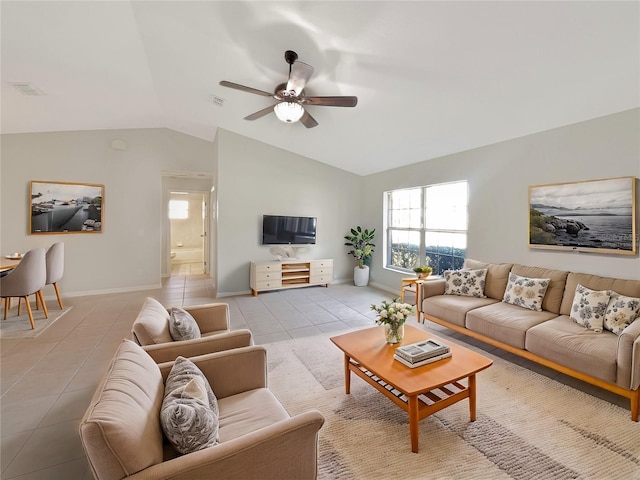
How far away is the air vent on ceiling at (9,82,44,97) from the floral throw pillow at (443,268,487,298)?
18.6 feet

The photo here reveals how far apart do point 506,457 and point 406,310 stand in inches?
40.3

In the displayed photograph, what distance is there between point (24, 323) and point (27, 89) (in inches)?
116

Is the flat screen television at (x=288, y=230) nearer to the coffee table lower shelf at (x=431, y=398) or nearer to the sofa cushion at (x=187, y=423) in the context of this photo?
the coffee table lower shelf at (x=431, y=398)

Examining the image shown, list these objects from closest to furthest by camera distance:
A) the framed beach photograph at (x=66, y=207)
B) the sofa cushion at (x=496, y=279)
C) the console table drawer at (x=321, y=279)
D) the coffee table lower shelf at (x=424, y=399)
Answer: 1. the coffee table lower shelf at (x=424, y=399)
2. the sofa cushion at (x=496, y=279)
3. the framed beach photograph at (x=66, y=207)
4. the console table drawer at (x=321, y=279)

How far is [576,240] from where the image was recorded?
122 inches

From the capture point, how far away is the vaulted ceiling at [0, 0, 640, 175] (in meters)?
2.19

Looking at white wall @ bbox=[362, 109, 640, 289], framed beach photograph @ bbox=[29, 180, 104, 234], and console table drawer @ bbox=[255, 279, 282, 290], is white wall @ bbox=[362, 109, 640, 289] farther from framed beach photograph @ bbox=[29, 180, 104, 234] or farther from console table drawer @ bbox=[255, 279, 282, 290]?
framed beach photograph @ bbox=[29, 180, 104, 234]

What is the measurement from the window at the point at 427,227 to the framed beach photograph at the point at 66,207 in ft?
18.0

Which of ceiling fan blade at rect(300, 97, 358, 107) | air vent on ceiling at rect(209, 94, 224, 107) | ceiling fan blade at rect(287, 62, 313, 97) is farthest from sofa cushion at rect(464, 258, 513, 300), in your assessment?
air vent on ceiling at rect(209, 94, 224, 107)

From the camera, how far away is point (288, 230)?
229 inches

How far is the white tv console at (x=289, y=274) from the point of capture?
5.33 metres

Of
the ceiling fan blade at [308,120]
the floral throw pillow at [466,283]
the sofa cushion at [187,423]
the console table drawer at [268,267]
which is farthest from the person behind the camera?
the console table drawer at [268,267]

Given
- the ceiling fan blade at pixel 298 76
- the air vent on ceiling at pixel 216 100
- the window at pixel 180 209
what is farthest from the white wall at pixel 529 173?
the window at pixel 180 209

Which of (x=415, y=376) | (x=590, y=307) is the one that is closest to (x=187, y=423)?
(x=415, y=376)
